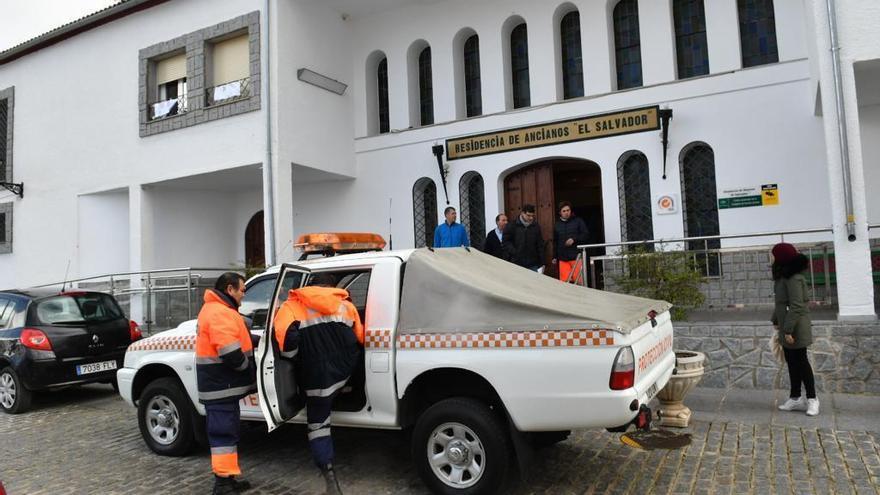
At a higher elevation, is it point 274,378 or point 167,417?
point 274,378

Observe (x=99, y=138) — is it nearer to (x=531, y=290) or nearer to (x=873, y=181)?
(x=531, y=290)

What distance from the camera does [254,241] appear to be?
15.8 metres

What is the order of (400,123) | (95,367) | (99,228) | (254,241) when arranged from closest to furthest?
(95,367) < (400,123) < (99,228) < (254,241)

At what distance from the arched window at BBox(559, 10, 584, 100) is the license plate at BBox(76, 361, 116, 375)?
30.1ft

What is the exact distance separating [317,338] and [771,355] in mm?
5773

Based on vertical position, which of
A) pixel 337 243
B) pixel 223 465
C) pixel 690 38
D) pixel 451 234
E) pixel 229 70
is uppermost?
pixel 229 70

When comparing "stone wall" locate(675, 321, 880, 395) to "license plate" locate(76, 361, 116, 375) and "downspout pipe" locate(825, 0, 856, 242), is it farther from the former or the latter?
"license plate" locate(76, 361, 116, 375)

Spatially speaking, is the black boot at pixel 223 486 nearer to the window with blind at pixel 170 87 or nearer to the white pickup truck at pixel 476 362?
the white pickup truck at pixel 476 362

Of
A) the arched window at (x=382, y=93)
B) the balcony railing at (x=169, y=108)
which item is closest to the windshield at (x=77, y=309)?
the balcony railing at (x=169, y=108)

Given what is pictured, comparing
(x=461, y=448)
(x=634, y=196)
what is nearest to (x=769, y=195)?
(x=634, y=196)

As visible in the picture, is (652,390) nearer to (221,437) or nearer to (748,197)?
(221,437)

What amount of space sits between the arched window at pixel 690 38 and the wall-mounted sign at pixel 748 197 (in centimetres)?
230

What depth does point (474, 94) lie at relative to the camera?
42.7ft

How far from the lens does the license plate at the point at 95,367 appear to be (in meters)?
8.16
